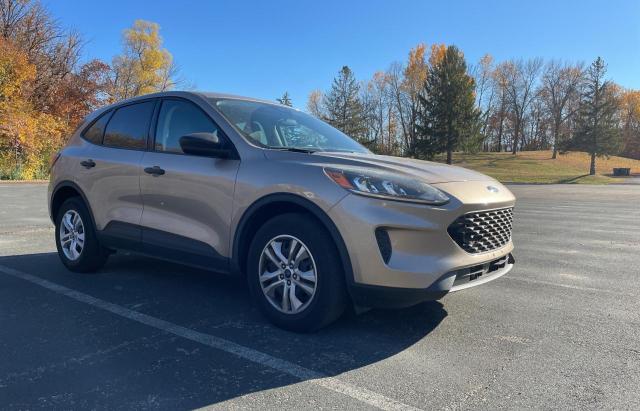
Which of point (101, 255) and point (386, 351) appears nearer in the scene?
point (386, 351)

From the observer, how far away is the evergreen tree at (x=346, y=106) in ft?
226

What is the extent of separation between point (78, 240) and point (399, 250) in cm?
376

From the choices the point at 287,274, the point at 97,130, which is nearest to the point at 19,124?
the point at 97,130

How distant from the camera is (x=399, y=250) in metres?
3.08

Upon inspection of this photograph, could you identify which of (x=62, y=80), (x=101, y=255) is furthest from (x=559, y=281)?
(x=62, y=80)

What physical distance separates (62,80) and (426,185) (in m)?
32.7

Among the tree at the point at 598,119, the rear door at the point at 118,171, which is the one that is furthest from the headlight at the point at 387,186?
the tree at the point at 598,119

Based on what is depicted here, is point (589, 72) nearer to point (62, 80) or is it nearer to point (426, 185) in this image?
point (62, 80)

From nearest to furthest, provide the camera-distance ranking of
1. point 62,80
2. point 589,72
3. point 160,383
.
A: point 160,383
point 62,80
point 589,72

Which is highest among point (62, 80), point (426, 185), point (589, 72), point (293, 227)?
point (589, 72)

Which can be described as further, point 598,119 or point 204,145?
point 598,119

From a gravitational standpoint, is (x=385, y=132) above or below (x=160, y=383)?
above

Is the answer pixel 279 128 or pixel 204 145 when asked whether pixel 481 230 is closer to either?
pixel 279 128

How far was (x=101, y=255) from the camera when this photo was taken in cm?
518
